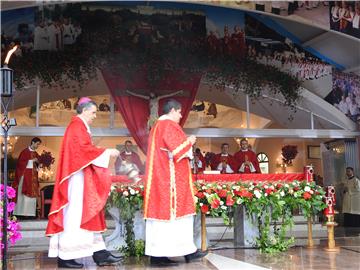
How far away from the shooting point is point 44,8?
29.5 ft

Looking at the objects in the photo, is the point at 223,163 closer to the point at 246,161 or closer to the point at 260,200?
the point at 246,161

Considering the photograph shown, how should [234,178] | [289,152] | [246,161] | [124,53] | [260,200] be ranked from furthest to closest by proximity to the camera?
[289,152], [246,161], [124,53], [234,178], [260,200]

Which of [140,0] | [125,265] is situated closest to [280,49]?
[140,0]

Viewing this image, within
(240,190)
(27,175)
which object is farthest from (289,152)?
(240,190)

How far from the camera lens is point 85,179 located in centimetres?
518

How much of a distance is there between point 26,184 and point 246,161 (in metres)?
4.28

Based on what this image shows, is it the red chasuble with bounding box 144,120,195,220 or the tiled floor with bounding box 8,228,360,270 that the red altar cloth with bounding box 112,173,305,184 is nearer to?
the red chasuble with bounding box 144,120,195,220

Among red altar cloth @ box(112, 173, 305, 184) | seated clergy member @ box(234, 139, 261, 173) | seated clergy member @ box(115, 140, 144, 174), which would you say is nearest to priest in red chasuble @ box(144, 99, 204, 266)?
red altar cloth @ box(112, 173, 305, 184)

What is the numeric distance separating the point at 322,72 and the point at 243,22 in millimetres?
2054

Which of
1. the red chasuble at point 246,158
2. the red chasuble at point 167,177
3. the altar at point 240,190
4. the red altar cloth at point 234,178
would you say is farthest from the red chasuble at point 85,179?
the red chasuble at point 246,158

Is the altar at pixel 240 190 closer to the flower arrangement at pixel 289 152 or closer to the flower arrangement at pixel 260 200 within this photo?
the flower arrangement at pixel 260 200

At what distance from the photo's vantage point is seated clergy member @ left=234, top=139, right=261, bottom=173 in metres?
9.91

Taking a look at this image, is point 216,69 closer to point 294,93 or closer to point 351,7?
point 294,93

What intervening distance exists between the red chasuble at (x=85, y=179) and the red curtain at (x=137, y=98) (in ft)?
12.4
